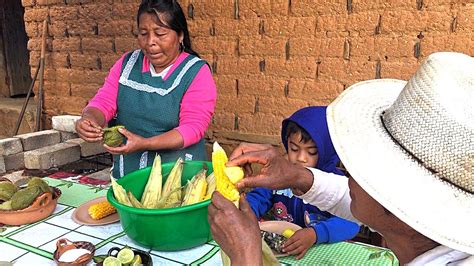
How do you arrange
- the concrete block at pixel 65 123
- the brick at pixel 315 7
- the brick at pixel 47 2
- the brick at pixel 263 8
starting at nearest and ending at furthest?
1. the brick at pixel 315 7
2. the brick at pixel 263 8
3. the concrete block at pixel 65 123
4. the brick at pixel 47 2

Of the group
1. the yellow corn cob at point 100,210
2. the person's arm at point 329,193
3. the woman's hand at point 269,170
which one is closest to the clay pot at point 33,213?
the yellow corn cob at point 100,210

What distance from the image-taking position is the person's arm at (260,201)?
8.41 ft

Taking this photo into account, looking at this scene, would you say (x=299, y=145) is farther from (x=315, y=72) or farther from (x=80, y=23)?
(x=80, y=23)

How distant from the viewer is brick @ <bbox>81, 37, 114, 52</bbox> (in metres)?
4.84

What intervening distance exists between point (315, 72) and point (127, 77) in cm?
169

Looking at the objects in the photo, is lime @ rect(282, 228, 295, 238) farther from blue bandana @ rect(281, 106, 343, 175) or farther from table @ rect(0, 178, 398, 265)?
blue bandana @ rect(281, 106, 343, 175)

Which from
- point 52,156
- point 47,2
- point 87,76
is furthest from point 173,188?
point 47,2

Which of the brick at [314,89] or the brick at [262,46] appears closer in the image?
the brick at [314,89]

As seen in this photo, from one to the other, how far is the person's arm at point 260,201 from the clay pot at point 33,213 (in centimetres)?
115

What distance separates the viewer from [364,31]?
3.36 meters

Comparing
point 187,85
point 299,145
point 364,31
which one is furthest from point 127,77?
point 364,31

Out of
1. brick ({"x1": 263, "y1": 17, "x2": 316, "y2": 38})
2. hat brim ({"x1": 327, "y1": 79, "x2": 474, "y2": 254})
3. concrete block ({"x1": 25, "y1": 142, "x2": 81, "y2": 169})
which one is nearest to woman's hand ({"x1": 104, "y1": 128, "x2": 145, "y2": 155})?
hat brim ({"x1": 327, "y1": 79, "x2": 474, "y2": 254})

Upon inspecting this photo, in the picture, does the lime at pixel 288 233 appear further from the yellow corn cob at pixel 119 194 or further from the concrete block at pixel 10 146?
the concrete block at pixel 10 146

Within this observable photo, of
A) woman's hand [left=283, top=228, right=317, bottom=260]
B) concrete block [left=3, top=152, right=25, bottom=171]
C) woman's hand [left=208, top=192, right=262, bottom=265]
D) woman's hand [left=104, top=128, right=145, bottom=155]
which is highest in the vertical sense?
woman's hand [left=208, top=192, right=262, bottom=265]
